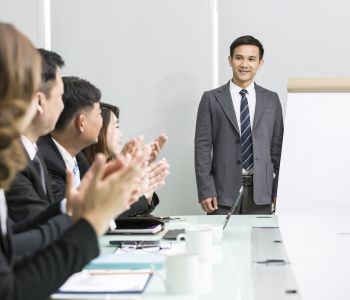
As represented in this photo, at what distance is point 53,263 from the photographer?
4.15ft

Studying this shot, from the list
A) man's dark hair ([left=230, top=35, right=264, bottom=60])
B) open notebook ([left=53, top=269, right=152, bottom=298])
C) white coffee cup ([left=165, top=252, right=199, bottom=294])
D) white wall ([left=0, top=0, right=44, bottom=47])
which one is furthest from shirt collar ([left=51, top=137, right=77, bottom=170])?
white wall ([left=0, top=0, right=44, bottom=47])

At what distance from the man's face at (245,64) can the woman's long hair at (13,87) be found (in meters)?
3.30

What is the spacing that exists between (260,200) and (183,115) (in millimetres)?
1035

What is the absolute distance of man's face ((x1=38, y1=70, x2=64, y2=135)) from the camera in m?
2.28

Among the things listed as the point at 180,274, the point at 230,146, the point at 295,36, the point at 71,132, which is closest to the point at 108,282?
the point at 180,274

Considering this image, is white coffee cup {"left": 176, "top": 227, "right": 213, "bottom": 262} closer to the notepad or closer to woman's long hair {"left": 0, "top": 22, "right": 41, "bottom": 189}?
the notepad

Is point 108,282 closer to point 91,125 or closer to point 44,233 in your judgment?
point 44,233

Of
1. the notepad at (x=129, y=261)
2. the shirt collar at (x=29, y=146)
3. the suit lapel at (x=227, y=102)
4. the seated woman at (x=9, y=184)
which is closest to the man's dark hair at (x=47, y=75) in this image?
the shirt collar at (x=29, y=146)

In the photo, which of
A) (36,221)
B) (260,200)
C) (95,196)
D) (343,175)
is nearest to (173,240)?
(36,221)

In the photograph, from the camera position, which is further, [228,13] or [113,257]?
[228,13]

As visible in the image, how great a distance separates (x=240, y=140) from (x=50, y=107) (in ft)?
7.36

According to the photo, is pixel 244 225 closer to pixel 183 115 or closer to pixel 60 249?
pixel 60 249

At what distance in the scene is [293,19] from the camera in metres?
4.88

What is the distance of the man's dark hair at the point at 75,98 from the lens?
2.90 meters
